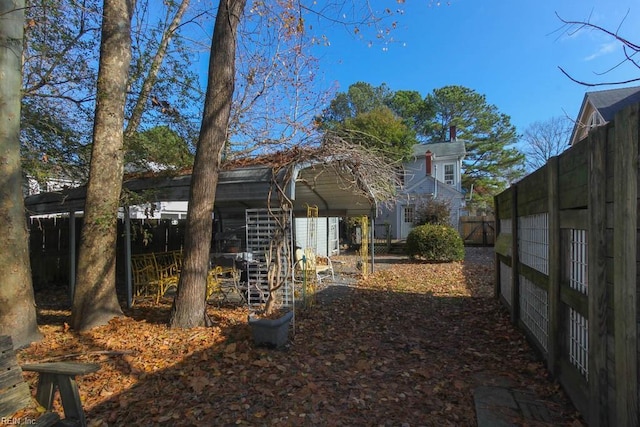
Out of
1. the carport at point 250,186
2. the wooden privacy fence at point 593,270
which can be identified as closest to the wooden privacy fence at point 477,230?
the carport at point 250,186

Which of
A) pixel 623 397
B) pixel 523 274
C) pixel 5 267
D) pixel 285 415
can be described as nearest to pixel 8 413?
pixel 285 415

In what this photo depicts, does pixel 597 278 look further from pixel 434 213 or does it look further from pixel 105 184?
pixel 434 213

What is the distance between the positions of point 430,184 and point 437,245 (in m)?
9.51

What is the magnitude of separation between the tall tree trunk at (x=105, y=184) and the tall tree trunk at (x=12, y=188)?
74 centimetres

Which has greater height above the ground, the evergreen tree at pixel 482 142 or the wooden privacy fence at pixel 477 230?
the evergreen tree at pixel 482 142

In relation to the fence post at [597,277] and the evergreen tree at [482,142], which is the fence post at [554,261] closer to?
the fence post at [597,277]

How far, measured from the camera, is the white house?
69.1 feet

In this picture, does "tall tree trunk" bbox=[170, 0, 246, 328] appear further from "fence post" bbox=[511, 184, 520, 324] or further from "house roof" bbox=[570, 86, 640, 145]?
"house roof" bbox=[570, 86, 640, 145]

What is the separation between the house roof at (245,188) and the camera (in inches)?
223

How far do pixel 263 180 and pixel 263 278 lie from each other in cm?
194

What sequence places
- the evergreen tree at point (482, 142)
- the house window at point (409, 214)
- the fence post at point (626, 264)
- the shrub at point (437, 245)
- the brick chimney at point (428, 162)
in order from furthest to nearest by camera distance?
1. the evergreen tree at point (482, 142)
2. the brick chimney at point (428, 162)
3. the house window at point (409, 214)
4. the shrub at point (437, 245)
5. the fence post at point (626, 264)

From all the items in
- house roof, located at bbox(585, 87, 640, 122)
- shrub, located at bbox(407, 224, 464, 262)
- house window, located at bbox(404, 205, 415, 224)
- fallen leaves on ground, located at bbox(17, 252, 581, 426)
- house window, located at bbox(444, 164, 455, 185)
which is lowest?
fallen leaves on ground, located at bbox(17, 252, 581, 426)

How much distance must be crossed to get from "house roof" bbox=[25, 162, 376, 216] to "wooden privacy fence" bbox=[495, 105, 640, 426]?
3227mm

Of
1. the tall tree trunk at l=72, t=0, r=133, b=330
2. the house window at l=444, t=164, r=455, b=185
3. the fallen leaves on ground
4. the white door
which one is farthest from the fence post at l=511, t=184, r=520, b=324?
the house window at l=444, t=164, r=455, b=185
